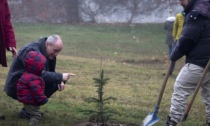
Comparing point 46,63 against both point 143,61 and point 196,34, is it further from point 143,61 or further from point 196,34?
point 143,61

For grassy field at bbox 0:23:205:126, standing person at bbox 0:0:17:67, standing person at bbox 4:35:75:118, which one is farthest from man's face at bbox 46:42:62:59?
grassy field at bbox 0:23:205:126

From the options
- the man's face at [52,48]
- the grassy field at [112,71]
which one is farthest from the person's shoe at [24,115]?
the man's face at [52,48]

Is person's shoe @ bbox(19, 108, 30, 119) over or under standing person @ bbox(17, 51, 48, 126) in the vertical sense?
under

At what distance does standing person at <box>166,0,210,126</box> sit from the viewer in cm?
580

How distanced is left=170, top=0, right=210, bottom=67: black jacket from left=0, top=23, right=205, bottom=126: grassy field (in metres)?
1.28

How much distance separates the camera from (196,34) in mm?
5801

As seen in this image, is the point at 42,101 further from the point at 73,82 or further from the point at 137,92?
the point at 73,82

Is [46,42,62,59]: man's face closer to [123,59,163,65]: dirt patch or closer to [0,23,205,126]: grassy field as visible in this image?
[0,23,205,126]: grassy field

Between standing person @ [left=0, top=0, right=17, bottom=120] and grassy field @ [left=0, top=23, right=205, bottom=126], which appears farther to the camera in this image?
grassy field @ [left=0, top=23, right=205, bottom=126]

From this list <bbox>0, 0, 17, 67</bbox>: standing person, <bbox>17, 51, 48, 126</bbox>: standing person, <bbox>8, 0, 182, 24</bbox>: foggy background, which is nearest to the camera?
<bbox>17, 51, 48, 126</bbox>: standing person

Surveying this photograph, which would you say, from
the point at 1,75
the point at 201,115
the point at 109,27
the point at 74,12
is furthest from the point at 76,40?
the point at 201,115

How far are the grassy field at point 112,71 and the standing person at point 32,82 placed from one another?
2.01 feet

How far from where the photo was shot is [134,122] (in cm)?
671

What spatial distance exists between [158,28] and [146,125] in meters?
22.4
